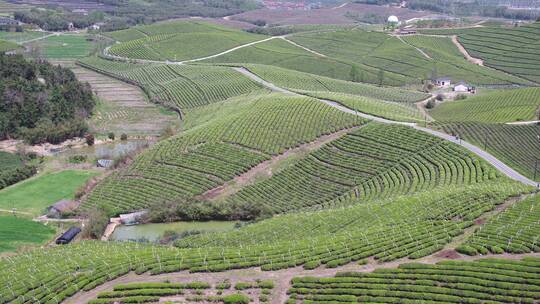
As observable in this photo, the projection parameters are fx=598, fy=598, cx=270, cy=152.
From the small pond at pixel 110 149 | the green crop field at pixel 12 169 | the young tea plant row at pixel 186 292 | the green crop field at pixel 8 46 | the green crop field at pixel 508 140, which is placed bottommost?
the small pond at pixel 110 149

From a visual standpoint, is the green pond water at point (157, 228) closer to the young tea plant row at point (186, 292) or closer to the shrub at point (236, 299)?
the young tea plant row at point (186, 292)

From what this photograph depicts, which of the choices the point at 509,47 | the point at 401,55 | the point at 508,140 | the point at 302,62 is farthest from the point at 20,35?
the point at 508,140

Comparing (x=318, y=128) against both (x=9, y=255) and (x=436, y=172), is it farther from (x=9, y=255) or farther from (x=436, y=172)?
(x=9, y=255)

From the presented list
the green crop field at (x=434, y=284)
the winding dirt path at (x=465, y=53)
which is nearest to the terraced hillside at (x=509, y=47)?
the winding dirt path at (x=465, y=53)

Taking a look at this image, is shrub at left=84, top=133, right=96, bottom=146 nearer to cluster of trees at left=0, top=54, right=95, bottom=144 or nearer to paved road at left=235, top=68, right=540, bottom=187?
cluster of trees at left=0, top=54, right=95, bottom=144

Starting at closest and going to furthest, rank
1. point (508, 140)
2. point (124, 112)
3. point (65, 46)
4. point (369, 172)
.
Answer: point (369, 172)
point (508, 140)
point (124, 112)
point (65, 46)

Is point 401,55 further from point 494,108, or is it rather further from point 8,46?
point 8,46

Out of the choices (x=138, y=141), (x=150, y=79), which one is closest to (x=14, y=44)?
(x=150, y=79)
